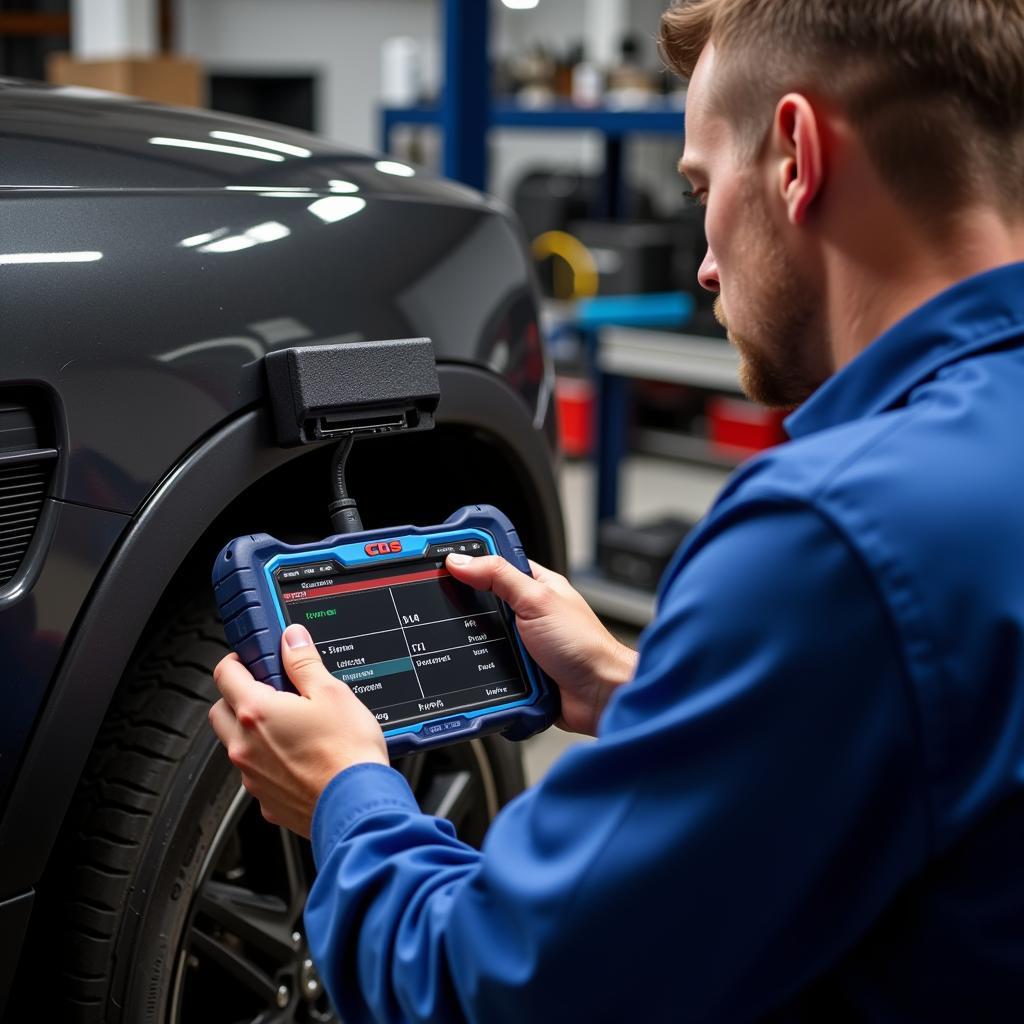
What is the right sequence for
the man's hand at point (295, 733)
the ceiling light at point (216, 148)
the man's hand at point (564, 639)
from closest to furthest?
the man's hand at point (295, 733) → the man's hand at point (564, 639) → the ceiling light at point (216, 148)

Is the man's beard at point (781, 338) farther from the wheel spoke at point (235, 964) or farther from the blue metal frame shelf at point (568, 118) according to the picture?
the blue metal frame shelf at point (568, 118)

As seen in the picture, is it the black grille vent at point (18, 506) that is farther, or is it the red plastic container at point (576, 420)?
the red plastic container at point (576, 420)

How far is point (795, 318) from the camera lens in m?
0.91

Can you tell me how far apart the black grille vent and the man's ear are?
63 cm

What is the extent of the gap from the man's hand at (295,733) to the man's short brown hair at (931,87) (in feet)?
1.74

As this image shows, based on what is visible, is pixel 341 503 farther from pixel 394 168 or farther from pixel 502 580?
pixel 394 168

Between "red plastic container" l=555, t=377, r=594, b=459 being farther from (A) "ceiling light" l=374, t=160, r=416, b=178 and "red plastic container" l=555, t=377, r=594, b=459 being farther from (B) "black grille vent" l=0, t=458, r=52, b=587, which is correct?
(B) "black grille vent" l=0, t=458, r=52, b=587

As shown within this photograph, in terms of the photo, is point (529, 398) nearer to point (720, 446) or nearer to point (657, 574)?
point (657, 574)

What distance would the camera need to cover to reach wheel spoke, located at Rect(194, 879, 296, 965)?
4.33ft

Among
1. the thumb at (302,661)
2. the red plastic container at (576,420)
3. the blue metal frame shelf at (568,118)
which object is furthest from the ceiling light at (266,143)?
the red plastic container at (576,420)

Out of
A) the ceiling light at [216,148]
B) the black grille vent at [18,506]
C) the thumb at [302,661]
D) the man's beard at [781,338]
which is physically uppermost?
the ceiling light at [216,148]

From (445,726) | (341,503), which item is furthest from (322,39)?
(445,726)

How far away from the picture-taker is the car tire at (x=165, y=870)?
123 centimetres

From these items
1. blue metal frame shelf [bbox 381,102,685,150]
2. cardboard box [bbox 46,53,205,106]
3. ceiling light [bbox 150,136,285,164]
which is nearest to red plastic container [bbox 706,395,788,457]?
blue metal frame shelf [bbox 381,102,685,150]
